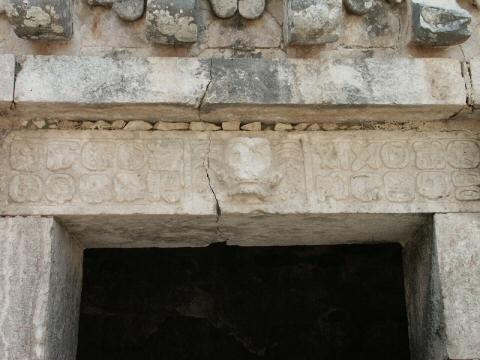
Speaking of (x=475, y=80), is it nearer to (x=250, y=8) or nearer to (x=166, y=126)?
(x=250, y=8)

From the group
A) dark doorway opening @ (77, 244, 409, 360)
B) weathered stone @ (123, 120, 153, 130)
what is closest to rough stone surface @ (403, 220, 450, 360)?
weathered stone @ (123, 120, 153, 130)

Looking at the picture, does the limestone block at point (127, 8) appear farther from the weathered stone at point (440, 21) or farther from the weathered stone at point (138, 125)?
the weathered stone at point (440, 21)

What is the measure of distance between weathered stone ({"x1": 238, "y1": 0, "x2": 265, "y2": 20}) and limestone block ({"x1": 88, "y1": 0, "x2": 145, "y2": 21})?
15.2 inches

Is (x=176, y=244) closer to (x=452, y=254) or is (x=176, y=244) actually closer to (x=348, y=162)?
(x=348, y=162)

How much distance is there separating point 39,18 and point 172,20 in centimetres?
49

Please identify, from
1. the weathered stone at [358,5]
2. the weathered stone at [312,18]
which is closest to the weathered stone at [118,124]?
the weathered stone at [312,18]

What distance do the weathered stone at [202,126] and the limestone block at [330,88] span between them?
0.06 metres

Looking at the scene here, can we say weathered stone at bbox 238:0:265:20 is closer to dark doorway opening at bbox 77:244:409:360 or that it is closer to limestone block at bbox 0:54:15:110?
limestone block at bbox 0:54:15:110

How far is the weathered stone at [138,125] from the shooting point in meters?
2.77

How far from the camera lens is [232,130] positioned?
2.81 m

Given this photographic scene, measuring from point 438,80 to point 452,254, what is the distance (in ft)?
2.28

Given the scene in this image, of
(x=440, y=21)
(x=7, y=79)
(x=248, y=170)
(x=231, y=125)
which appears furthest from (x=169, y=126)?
(x=440, y=21)

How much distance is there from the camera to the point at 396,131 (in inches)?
113

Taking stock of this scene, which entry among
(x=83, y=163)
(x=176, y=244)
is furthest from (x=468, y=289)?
(x=83, y=163)
